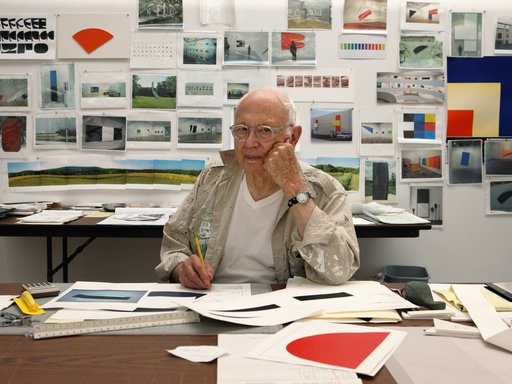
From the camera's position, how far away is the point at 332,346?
0.93 meters

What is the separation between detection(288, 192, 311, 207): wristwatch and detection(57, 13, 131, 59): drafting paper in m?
1.98

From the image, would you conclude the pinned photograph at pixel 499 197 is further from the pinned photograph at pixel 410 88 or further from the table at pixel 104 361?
the table at pixel 104 361

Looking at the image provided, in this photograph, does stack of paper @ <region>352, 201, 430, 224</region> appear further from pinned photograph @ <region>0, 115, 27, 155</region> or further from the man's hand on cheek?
pinned photograph @ <region>0, 115, 27, 155</region>

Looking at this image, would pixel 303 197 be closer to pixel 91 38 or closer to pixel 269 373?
pixel 269 373

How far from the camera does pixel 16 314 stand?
109 centimetres

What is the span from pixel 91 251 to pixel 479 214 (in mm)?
2387

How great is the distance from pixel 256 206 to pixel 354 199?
1580mm

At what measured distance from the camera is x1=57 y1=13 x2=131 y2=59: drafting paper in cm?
305

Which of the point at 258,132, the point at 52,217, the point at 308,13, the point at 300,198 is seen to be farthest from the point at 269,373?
the point at 308,13

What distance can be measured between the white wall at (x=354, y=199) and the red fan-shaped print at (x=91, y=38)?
10 cm

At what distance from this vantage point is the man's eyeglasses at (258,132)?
5.36ft

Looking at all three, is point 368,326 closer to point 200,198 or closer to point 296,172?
point 296,172

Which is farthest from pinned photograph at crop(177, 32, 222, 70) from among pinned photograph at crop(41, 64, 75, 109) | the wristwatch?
the wristwatch

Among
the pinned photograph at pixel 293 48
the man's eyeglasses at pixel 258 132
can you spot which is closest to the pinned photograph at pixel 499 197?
the pinned photograph at pixel 293 48
